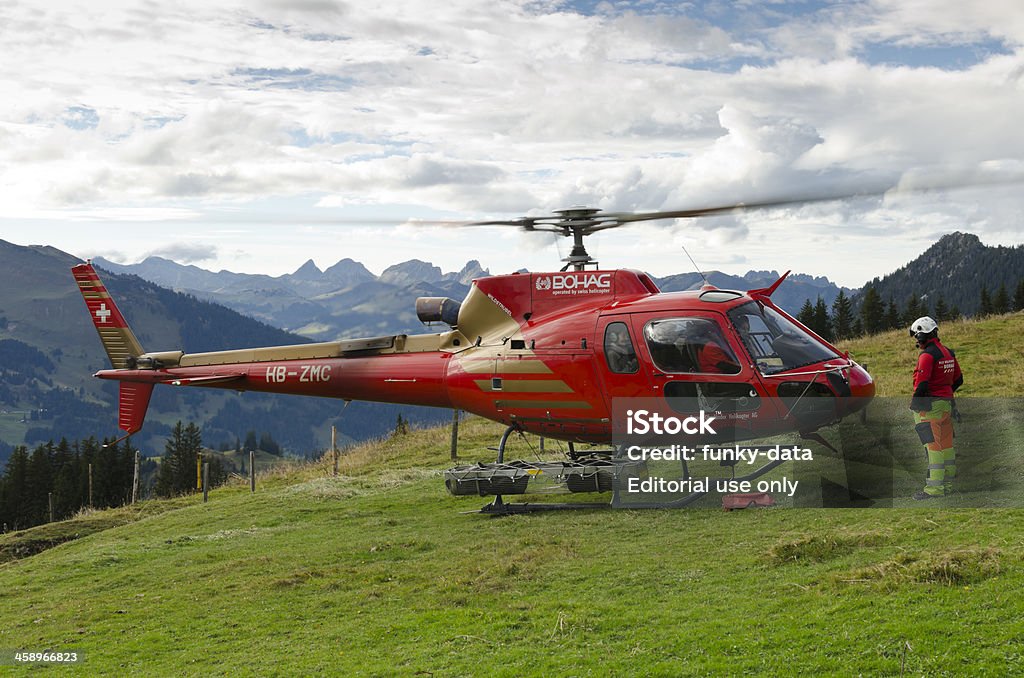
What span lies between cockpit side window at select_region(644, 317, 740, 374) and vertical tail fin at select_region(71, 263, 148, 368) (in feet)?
54.1

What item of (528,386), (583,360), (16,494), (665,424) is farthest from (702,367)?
(16,494)

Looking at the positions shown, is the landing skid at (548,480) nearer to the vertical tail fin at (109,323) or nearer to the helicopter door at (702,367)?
the helicopter door at (702,367)

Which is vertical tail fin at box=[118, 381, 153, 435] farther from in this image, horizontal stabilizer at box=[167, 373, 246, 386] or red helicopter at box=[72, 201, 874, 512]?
red helicopter at box=[72, 201, 874, 512]

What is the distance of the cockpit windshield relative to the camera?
643 inches

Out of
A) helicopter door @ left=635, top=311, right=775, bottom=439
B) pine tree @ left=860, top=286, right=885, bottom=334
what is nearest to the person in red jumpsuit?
helicopter door @ left=635, top=311, right=775, bottom=439

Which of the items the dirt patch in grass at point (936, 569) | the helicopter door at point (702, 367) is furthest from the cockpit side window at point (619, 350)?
the dirt patch in grass at point (936, 569)

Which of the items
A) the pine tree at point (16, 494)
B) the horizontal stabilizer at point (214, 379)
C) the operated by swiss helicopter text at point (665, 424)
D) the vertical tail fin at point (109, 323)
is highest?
the vertical tail fin at point (109, 323)

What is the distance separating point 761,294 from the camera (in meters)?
17.7

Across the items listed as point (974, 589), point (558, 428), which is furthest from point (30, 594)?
point (974, 589)

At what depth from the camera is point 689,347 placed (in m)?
16.7

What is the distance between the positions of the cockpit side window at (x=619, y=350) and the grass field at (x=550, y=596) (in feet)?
9.53

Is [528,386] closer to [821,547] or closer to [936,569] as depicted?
[821,547]

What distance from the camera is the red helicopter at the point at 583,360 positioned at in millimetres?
16312

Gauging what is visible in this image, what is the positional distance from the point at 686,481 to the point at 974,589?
7994 mm
